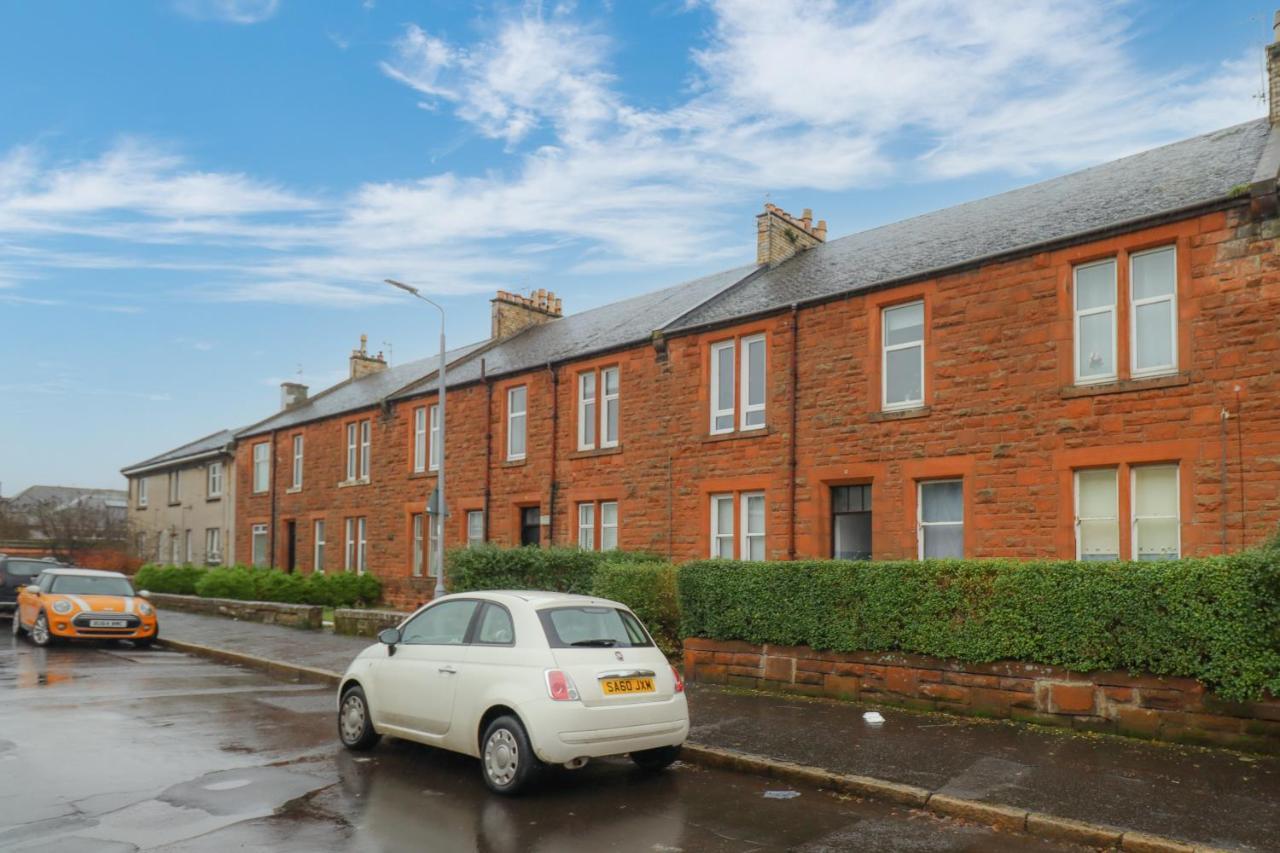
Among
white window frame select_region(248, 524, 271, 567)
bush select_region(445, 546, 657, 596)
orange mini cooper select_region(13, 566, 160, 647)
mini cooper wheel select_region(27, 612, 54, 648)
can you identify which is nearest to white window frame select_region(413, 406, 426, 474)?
bush select_region(445, 546, 657, 596)

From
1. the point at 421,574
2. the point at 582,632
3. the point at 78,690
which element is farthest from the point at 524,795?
the point at 421,574

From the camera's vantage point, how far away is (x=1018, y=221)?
55.7 ft

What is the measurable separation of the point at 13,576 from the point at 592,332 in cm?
1535

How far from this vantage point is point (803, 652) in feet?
39.6

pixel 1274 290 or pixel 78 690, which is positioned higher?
pixel 1274 290

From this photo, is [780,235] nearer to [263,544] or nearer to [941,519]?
[941,519]

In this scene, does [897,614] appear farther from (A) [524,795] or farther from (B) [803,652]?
(A) [524,795]

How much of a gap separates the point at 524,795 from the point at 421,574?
20703mm

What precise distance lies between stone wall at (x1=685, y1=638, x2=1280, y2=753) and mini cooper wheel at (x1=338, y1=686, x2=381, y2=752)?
5.04 meters

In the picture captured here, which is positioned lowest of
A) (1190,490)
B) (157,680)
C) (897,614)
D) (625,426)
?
(157,680)

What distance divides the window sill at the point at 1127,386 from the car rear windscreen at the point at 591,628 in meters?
8.53

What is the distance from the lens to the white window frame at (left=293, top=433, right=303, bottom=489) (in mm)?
34094

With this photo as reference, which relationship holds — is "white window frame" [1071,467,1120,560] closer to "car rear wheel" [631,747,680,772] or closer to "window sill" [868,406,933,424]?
"window sill" [868,406,933,424]

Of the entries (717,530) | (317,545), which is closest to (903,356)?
(717,530)
